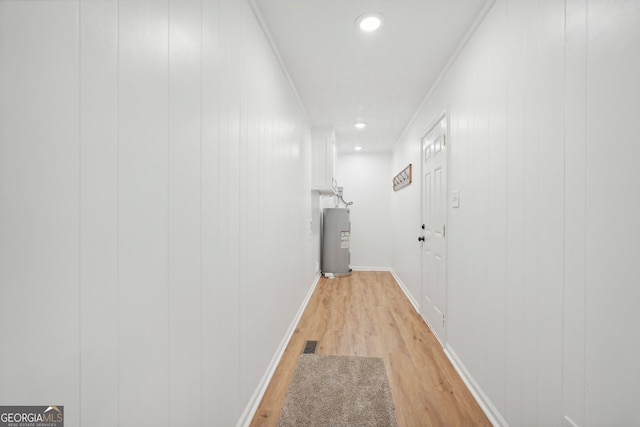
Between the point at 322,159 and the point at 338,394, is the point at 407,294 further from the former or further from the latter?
the point at 338,394

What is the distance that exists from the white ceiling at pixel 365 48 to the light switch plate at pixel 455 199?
112 cm

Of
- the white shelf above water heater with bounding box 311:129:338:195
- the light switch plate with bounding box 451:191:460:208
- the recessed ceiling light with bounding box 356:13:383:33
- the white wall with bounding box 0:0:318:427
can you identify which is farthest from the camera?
the white shelf above water heater with bounding box 311:129:338:195

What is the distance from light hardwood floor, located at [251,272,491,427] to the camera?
1.57 metres

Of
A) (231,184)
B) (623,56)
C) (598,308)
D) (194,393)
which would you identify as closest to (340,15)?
(231,184)

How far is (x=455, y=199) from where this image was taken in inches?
83.4

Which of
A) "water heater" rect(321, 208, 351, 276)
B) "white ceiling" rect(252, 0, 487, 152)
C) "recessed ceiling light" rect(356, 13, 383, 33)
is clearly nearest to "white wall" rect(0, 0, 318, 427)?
"white ceiling" rect(252, 0, 487, 152)

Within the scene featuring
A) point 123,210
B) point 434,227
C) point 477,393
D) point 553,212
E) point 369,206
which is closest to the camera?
point 123,210

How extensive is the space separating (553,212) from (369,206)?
14.8 ft

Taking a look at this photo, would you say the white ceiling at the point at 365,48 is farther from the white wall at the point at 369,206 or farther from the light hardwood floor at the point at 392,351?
the light hardwood floor at the point at 392,351

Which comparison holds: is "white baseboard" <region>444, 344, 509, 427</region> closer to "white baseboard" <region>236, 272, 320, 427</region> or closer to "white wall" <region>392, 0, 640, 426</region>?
"white wall" <region>392, 0, 640, 426</region>

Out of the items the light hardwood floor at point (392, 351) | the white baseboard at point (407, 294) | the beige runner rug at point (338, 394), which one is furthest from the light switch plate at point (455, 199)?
the white baseboard at point (407, 294)

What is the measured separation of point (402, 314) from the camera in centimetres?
312

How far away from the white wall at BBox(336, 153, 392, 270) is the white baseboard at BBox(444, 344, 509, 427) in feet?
11.1

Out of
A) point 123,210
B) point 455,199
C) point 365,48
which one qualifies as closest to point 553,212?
point 455,199
